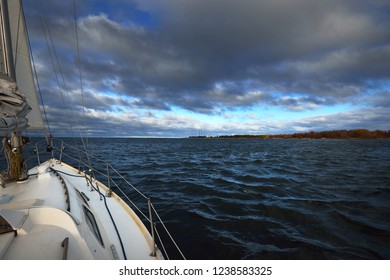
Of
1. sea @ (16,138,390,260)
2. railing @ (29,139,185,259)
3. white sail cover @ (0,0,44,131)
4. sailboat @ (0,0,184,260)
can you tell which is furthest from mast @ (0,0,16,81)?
sea @ (16,138,390,260)

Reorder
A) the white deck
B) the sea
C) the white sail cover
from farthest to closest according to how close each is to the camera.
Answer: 1. the sea
2. the white sail cover
3. the white deck

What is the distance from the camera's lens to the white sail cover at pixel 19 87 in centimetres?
396

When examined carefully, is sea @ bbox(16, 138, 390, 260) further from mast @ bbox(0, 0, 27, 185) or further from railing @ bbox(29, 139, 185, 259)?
mast @ bbox(0, 0, 27, 185)

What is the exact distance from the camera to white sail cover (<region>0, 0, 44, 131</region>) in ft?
13.0

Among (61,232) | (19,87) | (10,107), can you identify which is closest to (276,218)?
(61,232)

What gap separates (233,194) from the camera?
9492 millimetres

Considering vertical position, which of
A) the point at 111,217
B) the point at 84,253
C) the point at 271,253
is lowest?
the point at 271,253

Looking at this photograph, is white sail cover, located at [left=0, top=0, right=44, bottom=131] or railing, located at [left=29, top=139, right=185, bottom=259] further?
white sail cover, located at [left=0, top=0, right=44, bottom=131]

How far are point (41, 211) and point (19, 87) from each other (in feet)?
18.7

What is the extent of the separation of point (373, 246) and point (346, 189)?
20.0 feet

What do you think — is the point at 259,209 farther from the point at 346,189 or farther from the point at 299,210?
the point at 346,189

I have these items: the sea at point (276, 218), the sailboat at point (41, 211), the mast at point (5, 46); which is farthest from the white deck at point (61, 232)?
the mast at point (5, 46)
